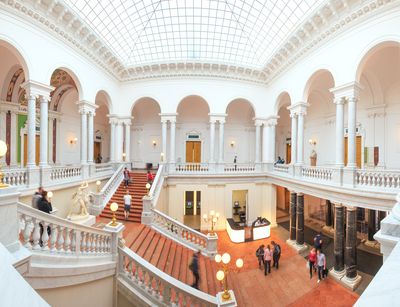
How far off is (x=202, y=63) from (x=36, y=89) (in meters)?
10.0

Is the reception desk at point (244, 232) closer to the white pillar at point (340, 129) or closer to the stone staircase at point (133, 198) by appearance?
the stone staircase at point (133, 198)

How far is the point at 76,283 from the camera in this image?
4.95 metres

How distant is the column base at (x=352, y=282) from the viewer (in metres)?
8.49

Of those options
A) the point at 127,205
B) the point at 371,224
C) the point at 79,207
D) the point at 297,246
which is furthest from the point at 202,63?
the point at 371,224

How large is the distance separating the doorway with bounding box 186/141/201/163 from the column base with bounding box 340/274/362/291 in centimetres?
1256

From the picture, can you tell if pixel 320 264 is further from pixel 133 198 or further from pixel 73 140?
pixel 73 140

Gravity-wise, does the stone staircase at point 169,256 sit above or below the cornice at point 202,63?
below

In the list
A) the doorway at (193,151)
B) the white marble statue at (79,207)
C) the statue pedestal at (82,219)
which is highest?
the doorway at (193,151)

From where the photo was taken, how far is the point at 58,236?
4.77 m

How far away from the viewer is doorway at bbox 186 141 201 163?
18891 mm

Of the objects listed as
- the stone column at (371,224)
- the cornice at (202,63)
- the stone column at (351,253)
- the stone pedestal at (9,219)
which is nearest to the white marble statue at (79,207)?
the stone pedestal at (9,219)

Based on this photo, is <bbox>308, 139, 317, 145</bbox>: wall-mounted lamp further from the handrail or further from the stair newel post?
the stair newel post

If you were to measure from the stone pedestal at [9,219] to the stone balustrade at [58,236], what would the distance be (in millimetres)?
902

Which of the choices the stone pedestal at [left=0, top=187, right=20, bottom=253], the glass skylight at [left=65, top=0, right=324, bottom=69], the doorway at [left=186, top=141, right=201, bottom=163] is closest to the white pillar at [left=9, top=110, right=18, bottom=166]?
the glass skylight at [left=65, top=0, right=324, bottom=69]
